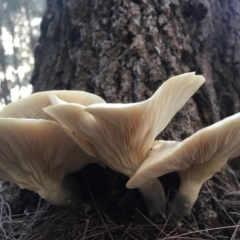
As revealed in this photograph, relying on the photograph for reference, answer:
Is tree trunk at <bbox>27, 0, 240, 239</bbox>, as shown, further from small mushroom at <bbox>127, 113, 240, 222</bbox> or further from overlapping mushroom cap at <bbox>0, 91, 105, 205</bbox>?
overlapping mushroom cap at <bbox>0, 91, 105, 205</bbox>

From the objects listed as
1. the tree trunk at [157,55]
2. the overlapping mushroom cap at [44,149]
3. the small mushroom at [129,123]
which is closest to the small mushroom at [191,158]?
the small mushroom at [129,123]

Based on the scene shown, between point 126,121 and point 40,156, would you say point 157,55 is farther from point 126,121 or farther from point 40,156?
point 40,156

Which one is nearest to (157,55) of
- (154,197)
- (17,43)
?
(154,197)

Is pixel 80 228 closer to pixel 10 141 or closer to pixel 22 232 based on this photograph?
pixel 22 232

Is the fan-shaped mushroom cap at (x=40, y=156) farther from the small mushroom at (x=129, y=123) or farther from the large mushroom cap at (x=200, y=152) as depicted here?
the large mushroom cap at (x=200, y=152)

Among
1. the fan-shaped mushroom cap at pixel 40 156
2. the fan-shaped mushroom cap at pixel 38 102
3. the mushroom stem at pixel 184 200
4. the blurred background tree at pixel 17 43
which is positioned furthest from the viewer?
the blurred background tree at pixel 17 43

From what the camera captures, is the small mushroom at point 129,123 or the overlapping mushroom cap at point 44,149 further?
the overlapping mushroom cap at point 44,149

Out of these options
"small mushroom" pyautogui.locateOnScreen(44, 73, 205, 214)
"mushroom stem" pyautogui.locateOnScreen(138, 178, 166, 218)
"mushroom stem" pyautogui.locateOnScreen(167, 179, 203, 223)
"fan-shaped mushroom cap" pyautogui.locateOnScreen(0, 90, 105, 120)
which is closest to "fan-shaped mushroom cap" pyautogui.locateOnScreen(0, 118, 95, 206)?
"small mushroom" pyautogui.locateOnScreen(44, 73, 205, 214)
